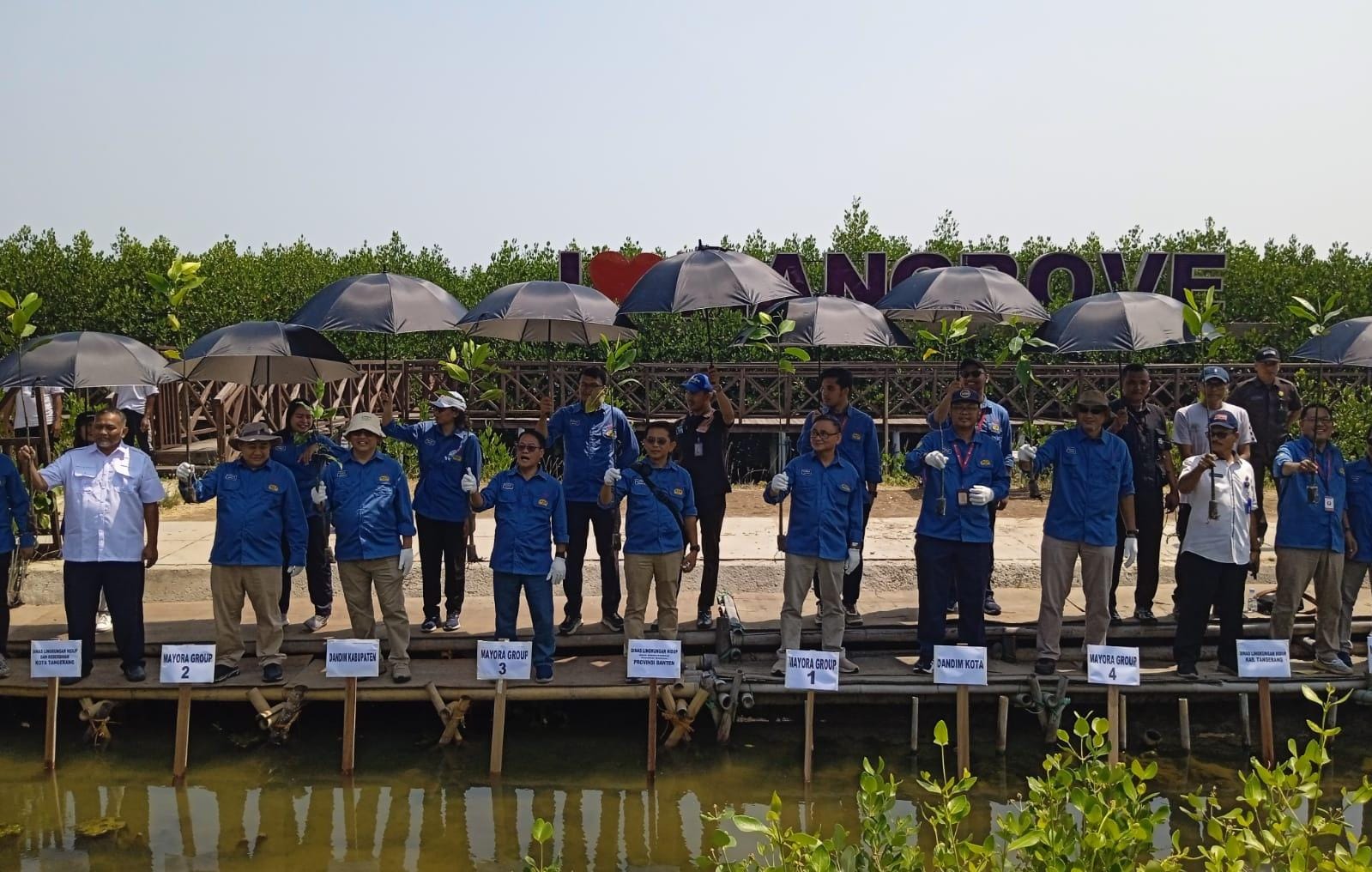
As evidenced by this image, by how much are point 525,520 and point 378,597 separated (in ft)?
3.41

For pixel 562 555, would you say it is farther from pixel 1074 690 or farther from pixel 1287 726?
pixel 1287 726

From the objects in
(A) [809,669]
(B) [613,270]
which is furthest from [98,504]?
(B) [613,270]

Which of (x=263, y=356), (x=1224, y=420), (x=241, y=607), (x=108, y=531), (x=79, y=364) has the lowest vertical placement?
(x=241, y=607)

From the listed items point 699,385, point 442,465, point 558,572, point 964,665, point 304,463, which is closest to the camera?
point 964,665

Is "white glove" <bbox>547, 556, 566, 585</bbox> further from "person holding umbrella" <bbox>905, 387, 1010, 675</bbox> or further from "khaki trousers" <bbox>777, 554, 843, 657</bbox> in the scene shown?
"person holding umbrella" <bbox>905, 387, 1010, 675</bbox>

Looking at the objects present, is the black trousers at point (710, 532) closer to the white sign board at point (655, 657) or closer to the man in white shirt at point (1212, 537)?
the white sign board at point (655, 657)

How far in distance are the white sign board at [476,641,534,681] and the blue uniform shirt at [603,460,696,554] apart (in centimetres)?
88

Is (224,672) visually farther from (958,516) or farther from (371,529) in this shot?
(958,516)

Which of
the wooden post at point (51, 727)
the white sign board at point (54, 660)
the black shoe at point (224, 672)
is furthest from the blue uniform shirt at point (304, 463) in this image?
the wooden post at point (51, 727)

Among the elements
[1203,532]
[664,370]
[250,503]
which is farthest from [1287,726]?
[664,370]

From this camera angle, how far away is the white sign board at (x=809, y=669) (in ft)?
21.0

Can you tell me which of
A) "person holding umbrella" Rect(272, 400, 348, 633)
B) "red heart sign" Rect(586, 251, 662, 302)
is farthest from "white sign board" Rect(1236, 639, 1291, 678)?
"red heart sign" Rect(586, 251, 662, 302)

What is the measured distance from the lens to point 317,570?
807 cm

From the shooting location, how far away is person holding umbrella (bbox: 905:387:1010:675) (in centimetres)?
693
